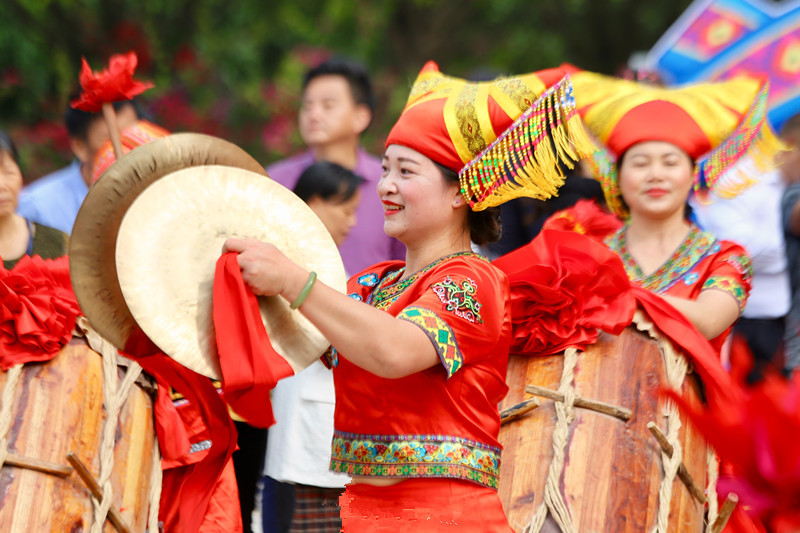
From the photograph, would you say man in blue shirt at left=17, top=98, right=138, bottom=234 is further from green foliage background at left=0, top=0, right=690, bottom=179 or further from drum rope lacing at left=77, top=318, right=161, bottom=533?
green foliage background at left=0, top=0, right=690, bottom=179

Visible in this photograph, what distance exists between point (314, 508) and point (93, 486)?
0.86 metres

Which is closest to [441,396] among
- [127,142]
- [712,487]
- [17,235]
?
[712,487]

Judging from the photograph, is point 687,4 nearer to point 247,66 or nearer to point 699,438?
point 247,66

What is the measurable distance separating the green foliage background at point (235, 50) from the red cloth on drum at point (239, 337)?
5618 millimetres

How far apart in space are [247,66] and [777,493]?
8042 millimetres

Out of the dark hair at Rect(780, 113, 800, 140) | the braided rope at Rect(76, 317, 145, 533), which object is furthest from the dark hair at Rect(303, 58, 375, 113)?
the braided rope at Rect(76, 317, 145, 533)

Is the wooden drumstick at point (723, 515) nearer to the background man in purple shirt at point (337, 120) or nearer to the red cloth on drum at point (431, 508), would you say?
the red cloth on drum at point (431, 508)

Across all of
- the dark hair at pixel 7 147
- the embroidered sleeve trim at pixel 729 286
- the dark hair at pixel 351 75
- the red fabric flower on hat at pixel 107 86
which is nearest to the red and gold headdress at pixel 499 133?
the embroidered sleeve trim at pixel 729 286

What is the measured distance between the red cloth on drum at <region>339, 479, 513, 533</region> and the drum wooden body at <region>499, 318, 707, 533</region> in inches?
23.6

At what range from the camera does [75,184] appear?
15.7 ft

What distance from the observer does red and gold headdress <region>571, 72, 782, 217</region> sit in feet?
12.2

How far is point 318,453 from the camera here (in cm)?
348

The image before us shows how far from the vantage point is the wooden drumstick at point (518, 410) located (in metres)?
3.06

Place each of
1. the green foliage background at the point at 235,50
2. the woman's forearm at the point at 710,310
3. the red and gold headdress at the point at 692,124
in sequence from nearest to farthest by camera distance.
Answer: the woman's forearm at the point at 710,310, the red and gold headdress at the point at 692,124, the green foliage background at the point at 235,50
